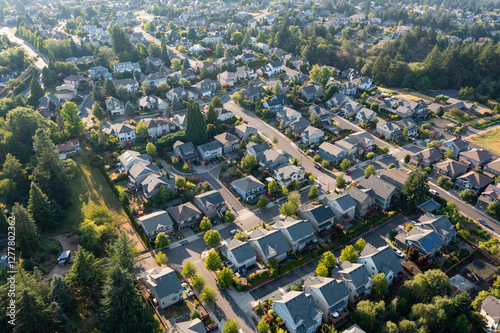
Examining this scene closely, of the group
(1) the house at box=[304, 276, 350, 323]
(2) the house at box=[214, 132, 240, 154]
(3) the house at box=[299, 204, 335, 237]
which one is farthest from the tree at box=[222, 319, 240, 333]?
(2) the house at box=[214, 132, 240, 154]

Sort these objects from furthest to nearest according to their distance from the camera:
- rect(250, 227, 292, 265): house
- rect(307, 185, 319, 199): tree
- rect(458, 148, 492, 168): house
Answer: rect(458, 148, 492, 168): house
rect(307, 185, 319, 199): tree
rect(250, 227, 292, 265): house

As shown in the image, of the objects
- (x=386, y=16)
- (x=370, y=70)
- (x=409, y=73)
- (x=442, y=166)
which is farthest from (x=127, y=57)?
(x=386, y=16)

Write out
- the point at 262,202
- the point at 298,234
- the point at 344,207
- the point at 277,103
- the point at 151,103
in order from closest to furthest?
the point at 298,234
the point at 344,207
the point at 262,202
the point at 277,103
the point at 151,103

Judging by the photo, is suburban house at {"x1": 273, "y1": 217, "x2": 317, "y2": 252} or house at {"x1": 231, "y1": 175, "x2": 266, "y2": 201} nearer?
suburban house at {"x1": 273, "y1": 217, "x2": 317, "y2": 252}

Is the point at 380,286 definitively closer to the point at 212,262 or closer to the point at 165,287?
the point at 212,262

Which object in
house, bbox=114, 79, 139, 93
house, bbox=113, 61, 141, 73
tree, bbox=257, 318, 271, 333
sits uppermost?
house, bbox=113, 61, 141, 73

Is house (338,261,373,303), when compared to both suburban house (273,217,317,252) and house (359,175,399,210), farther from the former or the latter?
house (359,175,399,210)

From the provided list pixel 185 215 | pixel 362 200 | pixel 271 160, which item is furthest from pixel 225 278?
pixel 271 160

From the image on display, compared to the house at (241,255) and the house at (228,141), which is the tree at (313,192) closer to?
the house at (241,255)
